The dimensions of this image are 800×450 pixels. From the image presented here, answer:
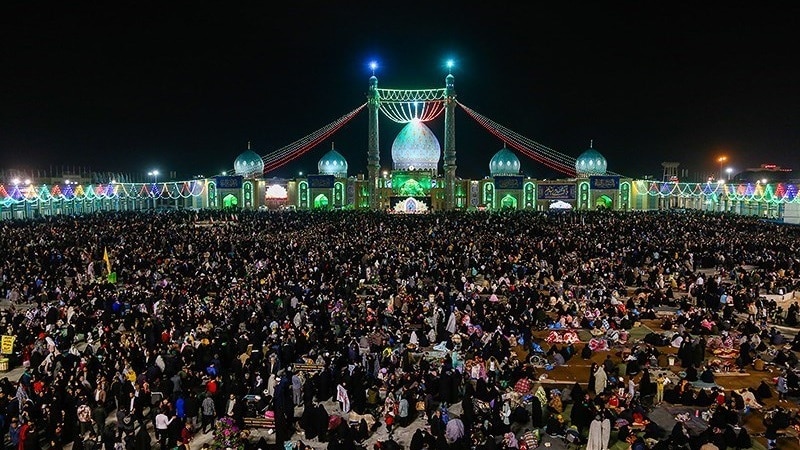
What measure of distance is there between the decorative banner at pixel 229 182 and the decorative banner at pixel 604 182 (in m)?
32.1

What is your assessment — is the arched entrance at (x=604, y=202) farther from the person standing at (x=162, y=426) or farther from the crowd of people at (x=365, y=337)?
the person standing at (x=162, y=426)

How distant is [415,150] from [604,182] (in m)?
17.1

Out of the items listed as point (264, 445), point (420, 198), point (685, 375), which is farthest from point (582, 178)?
point (264, 445)

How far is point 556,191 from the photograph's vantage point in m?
57.2

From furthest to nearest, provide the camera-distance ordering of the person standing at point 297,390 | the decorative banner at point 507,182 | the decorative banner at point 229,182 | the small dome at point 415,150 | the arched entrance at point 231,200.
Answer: the arched entrance at point 231,200, the decorative banner at point 229,182, the decorative banner at point 507,182, the small dome at point 415,150, the person standing at point 297,390

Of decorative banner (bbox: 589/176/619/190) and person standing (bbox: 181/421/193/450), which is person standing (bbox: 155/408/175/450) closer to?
person standing (bbox: 181/421/193/450)

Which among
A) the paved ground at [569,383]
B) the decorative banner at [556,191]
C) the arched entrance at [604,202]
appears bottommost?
the paved ground at [569,383]

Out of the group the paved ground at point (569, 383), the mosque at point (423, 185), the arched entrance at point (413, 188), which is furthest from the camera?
the arched entrance at point (413, 188)

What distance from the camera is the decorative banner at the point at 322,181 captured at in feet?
190

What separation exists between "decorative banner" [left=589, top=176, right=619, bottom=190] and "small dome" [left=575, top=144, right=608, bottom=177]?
2913mm

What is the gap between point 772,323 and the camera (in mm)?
14602

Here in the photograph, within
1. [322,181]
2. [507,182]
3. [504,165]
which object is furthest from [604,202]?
[322,181]

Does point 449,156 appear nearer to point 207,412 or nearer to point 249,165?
point 249,165

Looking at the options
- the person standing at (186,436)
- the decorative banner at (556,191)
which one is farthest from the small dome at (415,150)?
the person standing at (186,436)
